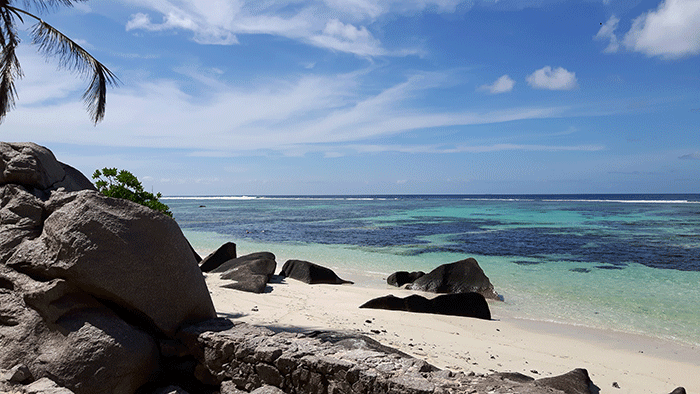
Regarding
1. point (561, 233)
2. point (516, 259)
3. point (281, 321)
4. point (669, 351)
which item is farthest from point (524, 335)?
point (561, 233)

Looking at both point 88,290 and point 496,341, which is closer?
point 88,290

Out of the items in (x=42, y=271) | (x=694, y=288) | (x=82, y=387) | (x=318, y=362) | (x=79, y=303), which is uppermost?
(x=42, y=271)

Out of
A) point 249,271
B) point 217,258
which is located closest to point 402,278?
point 249,271

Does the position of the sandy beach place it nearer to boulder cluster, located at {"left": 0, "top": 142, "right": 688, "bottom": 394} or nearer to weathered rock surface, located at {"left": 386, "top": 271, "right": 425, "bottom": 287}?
boulder cluster, located at {"left": 0, "top": 142, "right": 688, "bottom": 394}

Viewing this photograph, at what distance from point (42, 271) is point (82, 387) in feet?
4.19

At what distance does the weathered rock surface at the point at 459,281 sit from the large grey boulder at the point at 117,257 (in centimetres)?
851

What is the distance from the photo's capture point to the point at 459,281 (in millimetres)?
11906

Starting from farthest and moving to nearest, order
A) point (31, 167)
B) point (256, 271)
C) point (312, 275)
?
point (312, 275), point (256, 271), point (31, 167)

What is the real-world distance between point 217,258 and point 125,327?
10.1 m

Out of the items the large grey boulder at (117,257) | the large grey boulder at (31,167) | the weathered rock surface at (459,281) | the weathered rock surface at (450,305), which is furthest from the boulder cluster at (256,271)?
the large grey boulder at (117,257)

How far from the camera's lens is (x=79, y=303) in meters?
4.23

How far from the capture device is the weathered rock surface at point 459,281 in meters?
11.6

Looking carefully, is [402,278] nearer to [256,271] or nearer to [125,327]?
[256,271]

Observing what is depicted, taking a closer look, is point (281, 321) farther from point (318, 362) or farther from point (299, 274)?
point (299, 274)
